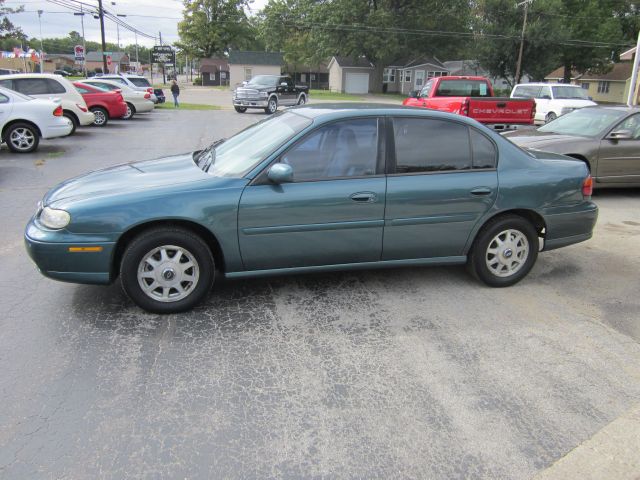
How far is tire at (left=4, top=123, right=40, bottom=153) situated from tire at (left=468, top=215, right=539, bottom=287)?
10981mm

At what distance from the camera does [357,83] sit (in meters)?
64.9

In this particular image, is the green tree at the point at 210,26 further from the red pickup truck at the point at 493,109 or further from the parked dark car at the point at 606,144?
the parked dark car at the point at 606,144

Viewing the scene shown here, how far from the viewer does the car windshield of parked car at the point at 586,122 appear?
28.0 feet

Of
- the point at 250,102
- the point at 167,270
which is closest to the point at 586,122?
the point at 167,270

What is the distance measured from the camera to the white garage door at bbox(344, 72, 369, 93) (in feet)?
211

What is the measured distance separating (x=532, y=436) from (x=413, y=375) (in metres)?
0.79

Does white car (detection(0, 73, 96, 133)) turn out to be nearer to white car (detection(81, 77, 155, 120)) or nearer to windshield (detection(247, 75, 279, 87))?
white car (detection(81, 77, 155, 120))

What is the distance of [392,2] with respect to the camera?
55250 mm

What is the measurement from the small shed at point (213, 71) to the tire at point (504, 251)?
261 ft

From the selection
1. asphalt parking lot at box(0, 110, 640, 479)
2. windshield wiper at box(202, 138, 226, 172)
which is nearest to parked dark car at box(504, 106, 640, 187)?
asphalt parking lot at box(0, 110, 640, 479)

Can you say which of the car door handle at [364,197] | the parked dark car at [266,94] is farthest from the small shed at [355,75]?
the car door handle at [364,197]

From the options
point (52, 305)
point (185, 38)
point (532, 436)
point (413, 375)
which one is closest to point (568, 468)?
point (532, 436)

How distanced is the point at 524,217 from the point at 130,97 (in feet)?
65.2

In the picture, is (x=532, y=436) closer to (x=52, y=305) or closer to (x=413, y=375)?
(x=413, y=375)
